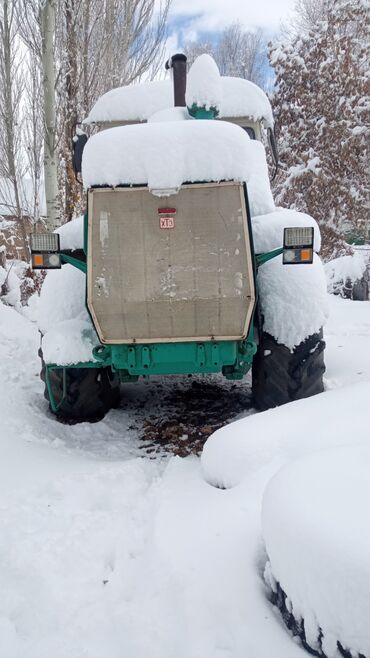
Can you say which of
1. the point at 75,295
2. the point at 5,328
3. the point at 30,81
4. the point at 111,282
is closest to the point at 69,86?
the point at 30,81

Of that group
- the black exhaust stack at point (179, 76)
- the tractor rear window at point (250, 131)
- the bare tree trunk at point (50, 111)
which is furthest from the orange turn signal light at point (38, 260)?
the bare tree trunk at point (50, 111)

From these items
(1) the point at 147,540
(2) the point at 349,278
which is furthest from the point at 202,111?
(2) the point at 349,278

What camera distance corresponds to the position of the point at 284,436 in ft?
8.00

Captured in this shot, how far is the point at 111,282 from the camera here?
2984 millimetres

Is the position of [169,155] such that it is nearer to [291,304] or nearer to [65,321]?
[291,304]

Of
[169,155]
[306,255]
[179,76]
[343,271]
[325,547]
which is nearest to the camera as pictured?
[325,547]

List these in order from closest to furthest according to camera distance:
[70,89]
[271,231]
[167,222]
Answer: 1. [167,222]
2. [271,231]
3. [70,89]

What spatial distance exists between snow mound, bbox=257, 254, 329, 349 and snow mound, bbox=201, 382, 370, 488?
2.67 feet

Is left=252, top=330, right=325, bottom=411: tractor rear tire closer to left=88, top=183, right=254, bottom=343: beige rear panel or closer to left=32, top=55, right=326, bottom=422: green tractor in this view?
left=32, top=55, right=326, bottom=422: green tractor

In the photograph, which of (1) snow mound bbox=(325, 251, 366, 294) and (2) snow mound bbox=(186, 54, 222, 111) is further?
(1) snow mound bbox=(325, 251, 366, 294)

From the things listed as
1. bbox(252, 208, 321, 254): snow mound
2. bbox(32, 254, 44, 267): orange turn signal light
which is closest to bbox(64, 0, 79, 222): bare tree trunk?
bbox(32, 254, 44, 267): orange turn signal light

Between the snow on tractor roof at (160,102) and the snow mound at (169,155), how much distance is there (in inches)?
68.9

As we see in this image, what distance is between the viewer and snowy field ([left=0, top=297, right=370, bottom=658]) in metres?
1.65

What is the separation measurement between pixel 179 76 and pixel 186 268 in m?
1.94
